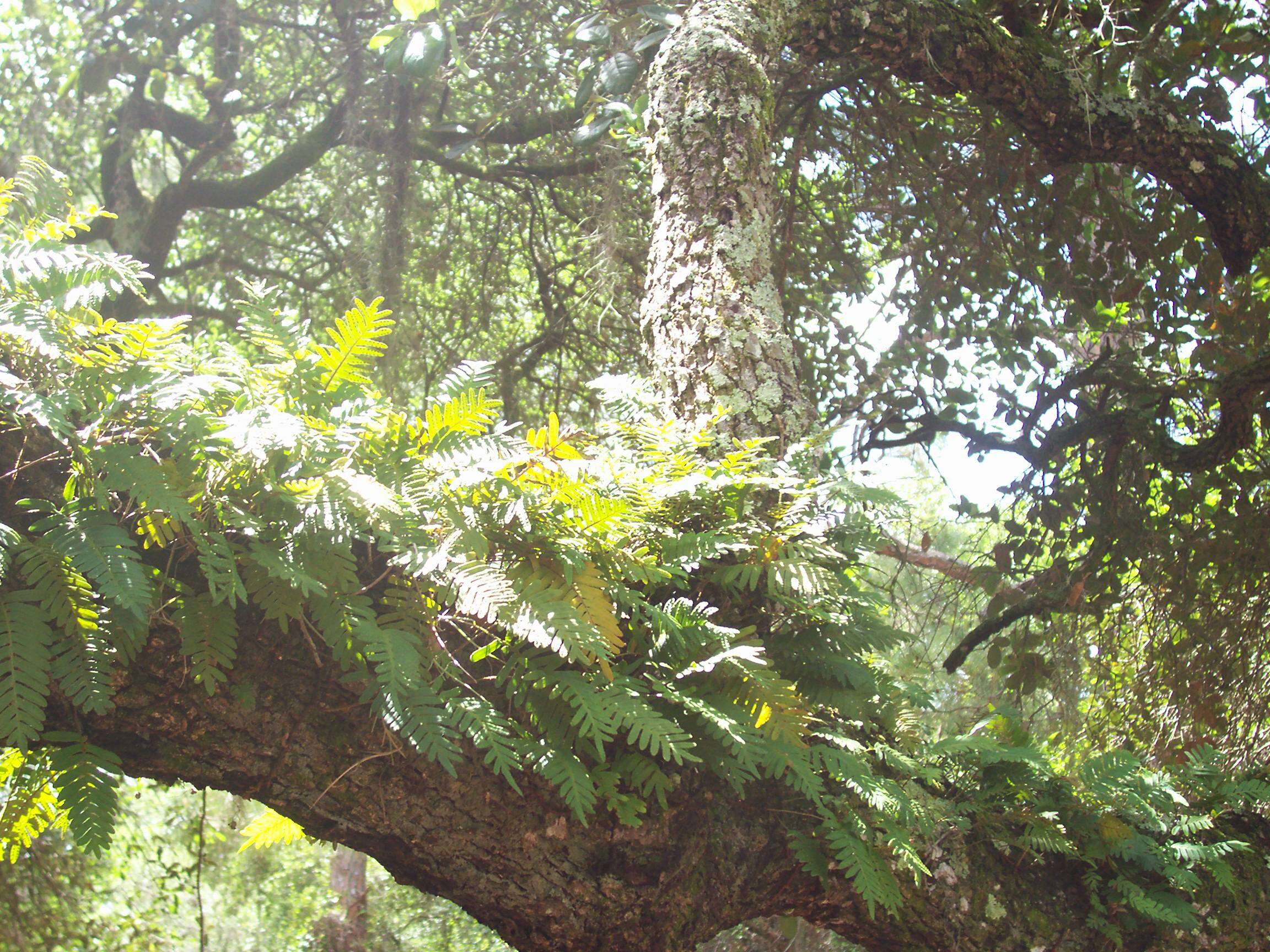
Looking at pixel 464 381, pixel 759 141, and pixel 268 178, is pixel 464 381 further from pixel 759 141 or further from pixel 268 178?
pixel 268 178

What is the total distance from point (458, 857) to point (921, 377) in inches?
142

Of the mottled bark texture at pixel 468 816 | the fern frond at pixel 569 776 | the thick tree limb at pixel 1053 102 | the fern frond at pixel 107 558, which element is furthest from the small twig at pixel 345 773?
the thick tree limb at pixel 1053 102

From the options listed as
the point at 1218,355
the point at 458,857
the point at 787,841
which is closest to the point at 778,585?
the point at 787,841

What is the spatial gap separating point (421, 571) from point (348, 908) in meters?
6.67

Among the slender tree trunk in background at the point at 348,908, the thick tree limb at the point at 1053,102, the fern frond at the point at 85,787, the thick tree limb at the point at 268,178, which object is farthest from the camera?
the slender tree trunk in background at the point at 348,908

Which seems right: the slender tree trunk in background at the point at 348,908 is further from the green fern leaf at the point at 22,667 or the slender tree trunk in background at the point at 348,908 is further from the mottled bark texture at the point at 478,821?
the green fern leaf at the point at 22,667

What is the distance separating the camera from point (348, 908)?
676 centimetres

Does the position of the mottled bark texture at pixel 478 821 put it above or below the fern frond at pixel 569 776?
below

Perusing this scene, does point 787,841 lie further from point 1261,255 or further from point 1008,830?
point 1261,255

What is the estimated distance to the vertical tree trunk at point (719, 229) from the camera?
1.79 m

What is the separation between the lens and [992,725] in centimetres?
200

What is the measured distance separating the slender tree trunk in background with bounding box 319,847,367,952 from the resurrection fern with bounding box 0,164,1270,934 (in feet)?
19.0

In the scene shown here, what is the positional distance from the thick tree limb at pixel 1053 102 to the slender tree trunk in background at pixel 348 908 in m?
5.99

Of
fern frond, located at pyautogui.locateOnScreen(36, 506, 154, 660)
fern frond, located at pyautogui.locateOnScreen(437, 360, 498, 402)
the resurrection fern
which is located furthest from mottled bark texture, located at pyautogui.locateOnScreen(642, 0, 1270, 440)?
fern frond, located at pyautogui.locateOnScreen(36, 506, 154, 660)
